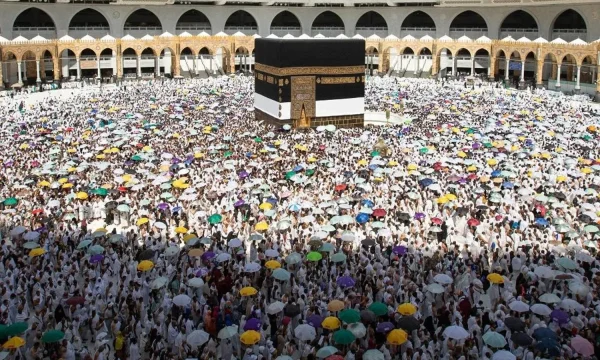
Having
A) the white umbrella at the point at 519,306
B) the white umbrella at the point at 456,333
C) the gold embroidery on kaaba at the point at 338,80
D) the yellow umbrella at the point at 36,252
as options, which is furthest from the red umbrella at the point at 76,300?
the gold embroidery on kaaba at the point at 338,80

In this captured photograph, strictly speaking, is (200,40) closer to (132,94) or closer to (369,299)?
(132,94)

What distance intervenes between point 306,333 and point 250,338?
95 centimetres

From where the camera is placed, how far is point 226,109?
35188mm

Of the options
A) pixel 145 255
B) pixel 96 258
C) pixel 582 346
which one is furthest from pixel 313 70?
pixel 582 346

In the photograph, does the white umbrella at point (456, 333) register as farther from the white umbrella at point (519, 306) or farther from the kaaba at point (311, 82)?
the kaaba at point (311, 82)

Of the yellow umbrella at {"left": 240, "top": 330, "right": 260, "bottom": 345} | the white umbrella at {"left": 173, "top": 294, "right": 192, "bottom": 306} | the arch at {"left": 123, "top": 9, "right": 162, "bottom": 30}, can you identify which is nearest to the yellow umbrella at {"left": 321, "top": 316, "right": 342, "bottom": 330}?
the yellow umbrella at {"left": 240, "top": 330, "right": 260, "bottom": 345}

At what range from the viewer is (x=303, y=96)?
106 ft

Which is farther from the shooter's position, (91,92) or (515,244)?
(91,92)

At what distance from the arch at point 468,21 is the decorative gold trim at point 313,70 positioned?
2966 cm

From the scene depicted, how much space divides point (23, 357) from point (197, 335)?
325 centimetres

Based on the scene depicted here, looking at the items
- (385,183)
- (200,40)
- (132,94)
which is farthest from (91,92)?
(385,183)

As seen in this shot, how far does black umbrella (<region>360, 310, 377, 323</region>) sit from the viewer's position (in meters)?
10.9

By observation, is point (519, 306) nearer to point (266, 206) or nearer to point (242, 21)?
point (266, 206)

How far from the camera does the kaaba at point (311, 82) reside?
31.8m
